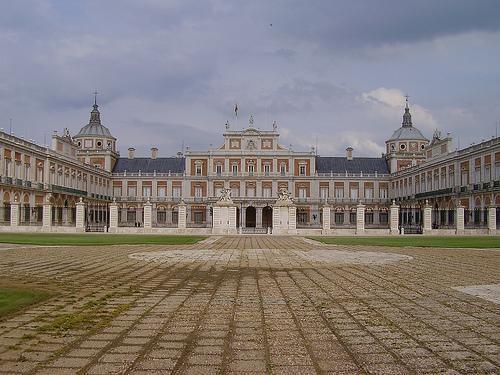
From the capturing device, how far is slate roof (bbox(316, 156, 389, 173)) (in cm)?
7725

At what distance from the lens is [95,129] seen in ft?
251

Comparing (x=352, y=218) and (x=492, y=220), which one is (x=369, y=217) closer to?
(x=352, y=218)

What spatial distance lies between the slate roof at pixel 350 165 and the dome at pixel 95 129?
2999cm

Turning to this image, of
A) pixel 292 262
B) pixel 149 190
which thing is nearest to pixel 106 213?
pixel 149 190

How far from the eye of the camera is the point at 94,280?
1049cm

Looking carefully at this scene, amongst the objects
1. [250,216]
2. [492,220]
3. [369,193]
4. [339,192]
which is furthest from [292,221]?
[369,193]

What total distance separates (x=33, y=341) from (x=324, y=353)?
2931 mm

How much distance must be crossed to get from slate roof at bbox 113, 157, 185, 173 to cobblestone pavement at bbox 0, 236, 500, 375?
2632 inches

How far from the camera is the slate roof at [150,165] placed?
7812cm

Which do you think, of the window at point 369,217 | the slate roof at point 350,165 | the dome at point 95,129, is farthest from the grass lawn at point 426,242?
the dome at point 95,129

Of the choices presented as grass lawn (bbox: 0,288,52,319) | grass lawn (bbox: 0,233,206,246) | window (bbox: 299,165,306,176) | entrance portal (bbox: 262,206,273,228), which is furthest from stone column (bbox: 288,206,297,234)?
grass lawn (bbox: 0,288,52,319)

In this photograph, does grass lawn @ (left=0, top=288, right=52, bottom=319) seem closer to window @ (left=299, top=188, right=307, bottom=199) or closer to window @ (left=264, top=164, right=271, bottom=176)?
window @ (left=264, top=164, right=271, bottom=176)

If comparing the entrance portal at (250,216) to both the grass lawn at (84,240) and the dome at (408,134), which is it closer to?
the dome at (408,134)

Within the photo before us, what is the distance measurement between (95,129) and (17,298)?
71.6 metres
